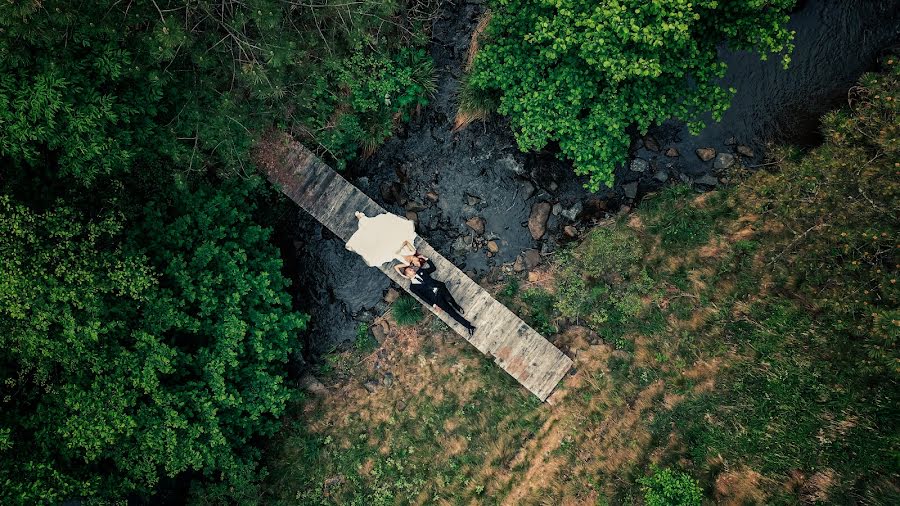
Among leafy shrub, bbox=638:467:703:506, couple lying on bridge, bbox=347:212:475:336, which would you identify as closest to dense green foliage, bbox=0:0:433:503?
couple lying on bridge, bbox=347:212:475:336

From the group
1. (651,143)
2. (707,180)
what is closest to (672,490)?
(707,180)

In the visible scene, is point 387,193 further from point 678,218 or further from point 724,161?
point 724,161

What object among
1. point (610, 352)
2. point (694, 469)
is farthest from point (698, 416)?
point (610, 352)

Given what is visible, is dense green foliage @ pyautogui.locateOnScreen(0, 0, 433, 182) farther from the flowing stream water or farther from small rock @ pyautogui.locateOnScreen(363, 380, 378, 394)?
small rock @ pyautogui.locateOnScreen(363, 380, 378, 394)

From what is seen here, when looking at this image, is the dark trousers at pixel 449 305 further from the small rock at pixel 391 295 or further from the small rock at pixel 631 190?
the small rock at pixel 631 190

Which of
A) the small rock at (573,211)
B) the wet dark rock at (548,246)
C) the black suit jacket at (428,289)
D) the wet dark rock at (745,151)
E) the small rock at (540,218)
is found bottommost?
the black suit jacket at (428,289)

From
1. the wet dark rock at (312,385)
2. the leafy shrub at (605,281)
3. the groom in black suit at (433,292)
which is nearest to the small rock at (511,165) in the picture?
the leafy shrub at (605,281)

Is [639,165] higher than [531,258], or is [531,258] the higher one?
[639,165]
